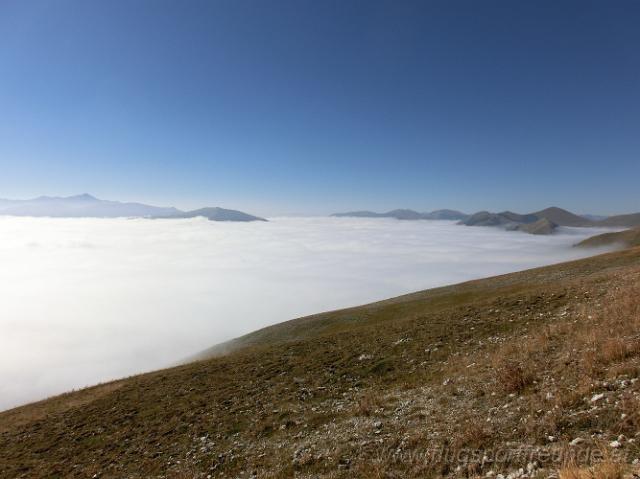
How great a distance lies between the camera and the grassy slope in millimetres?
10438

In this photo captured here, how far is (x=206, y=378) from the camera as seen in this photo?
27.6m

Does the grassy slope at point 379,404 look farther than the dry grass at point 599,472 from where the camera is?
Yes

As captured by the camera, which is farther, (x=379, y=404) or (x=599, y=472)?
(x=379, y=404)

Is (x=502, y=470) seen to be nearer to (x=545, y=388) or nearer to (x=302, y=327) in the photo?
(x=545, y=388)

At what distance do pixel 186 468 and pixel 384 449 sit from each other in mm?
9398

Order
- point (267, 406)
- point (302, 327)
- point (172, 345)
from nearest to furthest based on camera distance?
point (267, 406) → point (302, 327) → point (172, 345)

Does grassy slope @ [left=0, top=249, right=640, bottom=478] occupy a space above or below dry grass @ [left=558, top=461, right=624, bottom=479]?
below

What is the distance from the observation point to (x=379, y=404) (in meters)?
15.8

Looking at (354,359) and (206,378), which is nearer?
(354,359)

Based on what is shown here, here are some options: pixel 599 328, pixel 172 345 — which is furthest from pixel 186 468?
pixel 172 345

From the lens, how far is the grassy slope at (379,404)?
10.4 metres

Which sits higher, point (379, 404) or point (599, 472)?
point (599, 472)

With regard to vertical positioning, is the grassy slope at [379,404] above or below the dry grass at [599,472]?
below

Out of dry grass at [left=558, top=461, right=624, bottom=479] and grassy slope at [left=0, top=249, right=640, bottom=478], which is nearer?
dry grass at [left=558, top=461, right=624, bottom=479]
